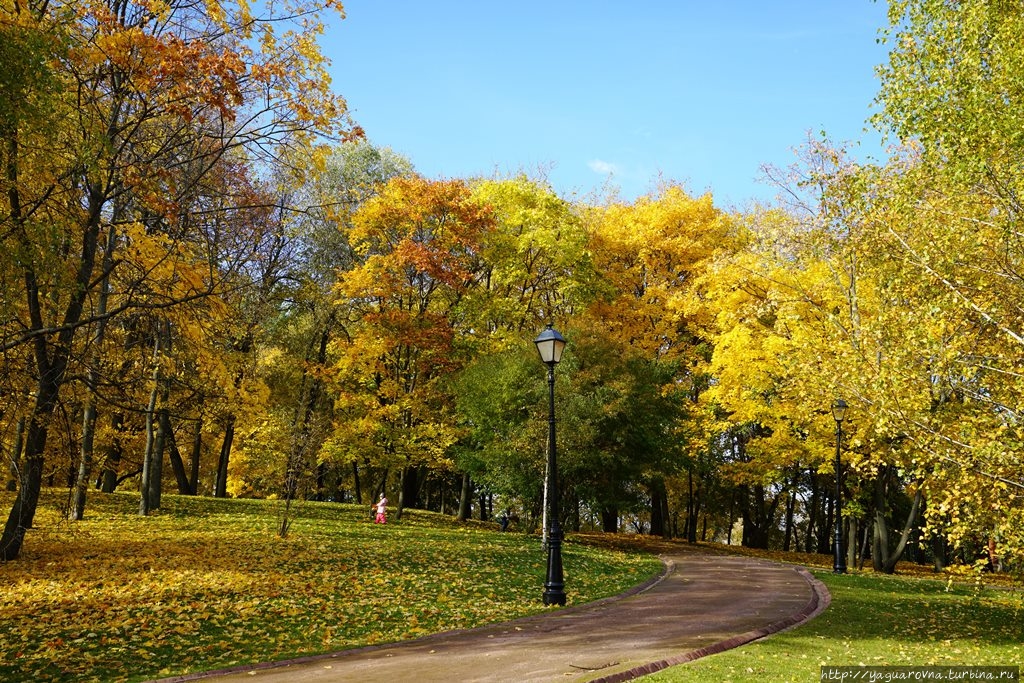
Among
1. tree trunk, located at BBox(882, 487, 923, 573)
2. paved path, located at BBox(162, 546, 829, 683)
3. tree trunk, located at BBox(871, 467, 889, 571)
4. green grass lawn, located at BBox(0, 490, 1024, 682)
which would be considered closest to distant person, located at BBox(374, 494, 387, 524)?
green grass lawn, located at BBox(0, 490, 1024, 682)

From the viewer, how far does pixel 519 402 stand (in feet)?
79.3

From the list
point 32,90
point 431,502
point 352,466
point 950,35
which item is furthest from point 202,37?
point 431,502

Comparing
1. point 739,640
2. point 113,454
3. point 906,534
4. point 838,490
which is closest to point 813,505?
point 906,534

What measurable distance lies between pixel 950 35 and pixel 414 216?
768 inches

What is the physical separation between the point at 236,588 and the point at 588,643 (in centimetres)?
676

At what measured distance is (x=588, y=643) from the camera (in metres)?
10.2

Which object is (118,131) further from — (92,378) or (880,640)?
(880,640)

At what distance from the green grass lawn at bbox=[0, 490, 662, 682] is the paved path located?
0.69m

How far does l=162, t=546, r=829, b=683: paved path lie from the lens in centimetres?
842

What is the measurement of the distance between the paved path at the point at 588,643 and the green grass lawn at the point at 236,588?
0.69m

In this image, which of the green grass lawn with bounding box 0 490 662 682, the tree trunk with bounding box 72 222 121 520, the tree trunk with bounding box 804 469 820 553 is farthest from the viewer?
the tree trunk with bounding box 804 469 820 553

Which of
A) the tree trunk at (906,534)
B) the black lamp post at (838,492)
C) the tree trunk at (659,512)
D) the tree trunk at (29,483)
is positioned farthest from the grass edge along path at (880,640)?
the tree trunk at (659,512)

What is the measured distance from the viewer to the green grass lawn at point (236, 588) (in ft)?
31.8

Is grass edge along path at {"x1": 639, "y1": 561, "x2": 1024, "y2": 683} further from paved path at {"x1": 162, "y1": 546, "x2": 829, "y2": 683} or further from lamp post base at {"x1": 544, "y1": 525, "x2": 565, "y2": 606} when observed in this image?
lamp post base at {"x1": 544, "y1": 525, "x2": 565, "y2": 606}
